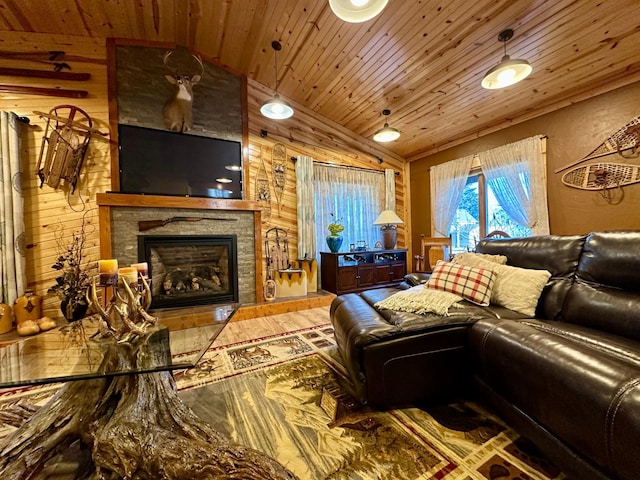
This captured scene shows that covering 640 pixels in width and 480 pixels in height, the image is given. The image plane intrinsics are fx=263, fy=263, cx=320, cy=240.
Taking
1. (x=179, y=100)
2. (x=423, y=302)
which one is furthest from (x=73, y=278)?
(x=423, y=302)

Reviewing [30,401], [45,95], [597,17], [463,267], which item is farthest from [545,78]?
[45,95]

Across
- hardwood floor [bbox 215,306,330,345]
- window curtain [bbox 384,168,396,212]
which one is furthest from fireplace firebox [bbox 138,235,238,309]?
window curtain [bbox 384,168,396,212]

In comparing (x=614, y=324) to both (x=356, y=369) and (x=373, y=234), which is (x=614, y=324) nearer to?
(x=356, y=369)

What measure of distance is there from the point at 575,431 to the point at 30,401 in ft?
9.25

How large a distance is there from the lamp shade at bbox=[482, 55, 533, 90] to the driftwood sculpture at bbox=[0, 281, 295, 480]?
2988 mm

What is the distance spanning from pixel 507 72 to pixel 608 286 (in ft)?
5.88

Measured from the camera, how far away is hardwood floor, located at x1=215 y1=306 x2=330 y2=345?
2668mm

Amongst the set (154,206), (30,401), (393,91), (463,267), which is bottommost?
(30,401)

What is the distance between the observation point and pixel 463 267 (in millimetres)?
2043

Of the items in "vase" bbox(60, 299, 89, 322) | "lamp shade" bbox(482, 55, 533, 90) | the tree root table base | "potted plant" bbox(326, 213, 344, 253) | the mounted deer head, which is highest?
the mounted deer head

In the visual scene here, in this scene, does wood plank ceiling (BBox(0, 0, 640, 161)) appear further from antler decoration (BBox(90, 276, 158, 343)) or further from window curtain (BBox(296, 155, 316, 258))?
antler decoration (BBox(90, 276, 158, 343))

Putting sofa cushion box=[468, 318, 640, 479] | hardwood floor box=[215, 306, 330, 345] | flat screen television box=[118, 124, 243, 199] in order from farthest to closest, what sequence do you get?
flat screen television box=[118, 124, 243, 199] < hardwood floor box=[215, 306, 330, 345] < sofa cushion box=[468, 318, 640, 479]

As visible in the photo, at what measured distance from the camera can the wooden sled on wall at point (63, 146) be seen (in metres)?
2.71

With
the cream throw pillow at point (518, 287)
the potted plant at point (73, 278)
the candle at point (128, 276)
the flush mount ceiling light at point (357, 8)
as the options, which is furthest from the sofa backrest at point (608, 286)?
the potted plant at point (73, 278)
